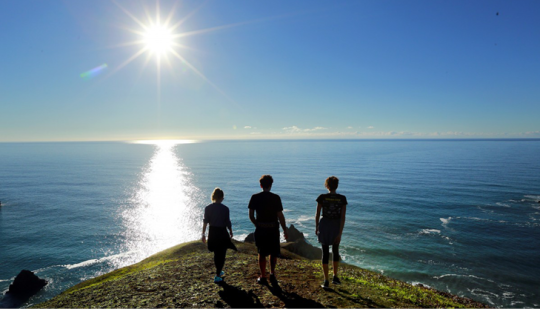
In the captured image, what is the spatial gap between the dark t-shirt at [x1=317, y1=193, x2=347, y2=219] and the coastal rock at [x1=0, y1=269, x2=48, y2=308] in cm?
3555

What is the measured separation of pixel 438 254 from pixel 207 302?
34.6 metres

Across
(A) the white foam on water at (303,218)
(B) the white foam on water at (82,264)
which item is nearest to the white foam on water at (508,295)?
(A) the white foam on water at (303,218)

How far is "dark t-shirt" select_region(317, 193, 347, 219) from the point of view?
8367 millimetres

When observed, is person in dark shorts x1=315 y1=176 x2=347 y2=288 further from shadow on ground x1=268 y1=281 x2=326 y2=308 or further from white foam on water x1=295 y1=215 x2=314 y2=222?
white foam on water x1=295 y1=215 x2=314 y2=222

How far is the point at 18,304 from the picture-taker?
85.7 ft

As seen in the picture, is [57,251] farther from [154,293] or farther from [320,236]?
[320,236]

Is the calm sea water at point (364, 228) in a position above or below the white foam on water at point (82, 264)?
above

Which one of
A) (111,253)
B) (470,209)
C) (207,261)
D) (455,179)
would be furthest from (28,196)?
(455,179)

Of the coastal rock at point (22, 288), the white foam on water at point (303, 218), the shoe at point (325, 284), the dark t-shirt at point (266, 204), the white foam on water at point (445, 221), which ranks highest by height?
the dark t-shirt at point (266, 204)

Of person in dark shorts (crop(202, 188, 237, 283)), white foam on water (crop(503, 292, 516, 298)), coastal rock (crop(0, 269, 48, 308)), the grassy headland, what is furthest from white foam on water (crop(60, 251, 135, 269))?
white foam on water (crop(503, 292, 516, 298))

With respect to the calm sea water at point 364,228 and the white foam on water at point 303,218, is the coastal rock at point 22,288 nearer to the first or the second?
the calm sea water at point 364,228

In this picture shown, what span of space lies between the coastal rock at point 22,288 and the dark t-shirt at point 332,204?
117 ft

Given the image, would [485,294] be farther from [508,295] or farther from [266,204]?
[266,204]

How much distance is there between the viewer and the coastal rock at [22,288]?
1057 inches
